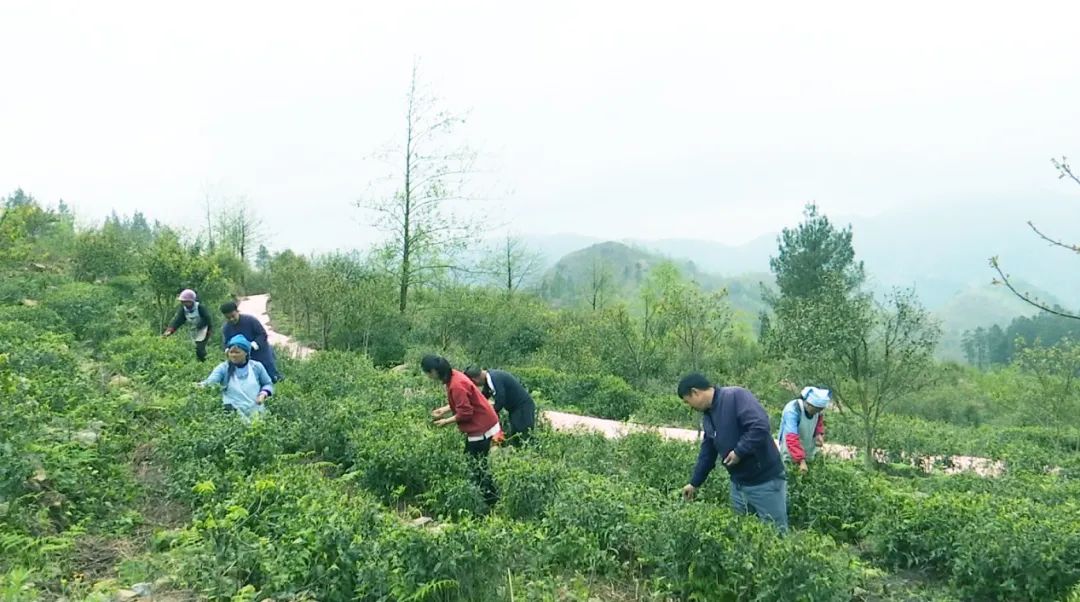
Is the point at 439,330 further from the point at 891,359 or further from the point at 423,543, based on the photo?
the point at 423,543

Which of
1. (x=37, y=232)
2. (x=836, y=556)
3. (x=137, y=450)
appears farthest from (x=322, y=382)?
(x=37, y=232)

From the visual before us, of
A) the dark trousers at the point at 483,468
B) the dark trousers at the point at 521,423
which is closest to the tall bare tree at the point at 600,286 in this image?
the dark trousers at the point at 521,423

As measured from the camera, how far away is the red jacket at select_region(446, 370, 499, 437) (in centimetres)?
613

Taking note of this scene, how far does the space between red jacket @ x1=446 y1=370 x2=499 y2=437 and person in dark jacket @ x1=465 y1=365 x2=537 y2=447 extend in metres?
0.76

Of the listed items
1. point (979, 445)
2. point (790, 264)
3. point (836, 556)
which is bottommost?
point (979, 445)

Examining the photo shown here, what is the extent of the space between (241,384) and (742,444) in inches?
198

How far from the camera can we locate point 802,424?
6.41 m

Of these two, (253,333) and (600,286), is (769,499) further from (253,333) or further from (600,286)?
(600,286)

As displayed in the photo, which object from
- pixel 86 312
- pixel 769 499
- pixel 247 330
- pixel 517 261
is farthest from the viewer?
pixel 517 261

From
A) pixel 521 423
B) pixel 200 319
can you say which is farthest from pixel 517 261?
pixel 521 423

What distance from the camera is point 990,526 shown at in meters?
5.11

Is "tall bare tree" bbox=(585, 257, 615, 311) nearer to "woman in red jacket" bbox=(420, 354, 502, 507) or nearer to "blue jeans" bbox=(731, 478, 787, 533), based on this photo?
"woman in red jacket" bbox=(420, 354, 502, 507)

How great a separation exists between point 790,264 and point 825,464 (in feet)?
93.5

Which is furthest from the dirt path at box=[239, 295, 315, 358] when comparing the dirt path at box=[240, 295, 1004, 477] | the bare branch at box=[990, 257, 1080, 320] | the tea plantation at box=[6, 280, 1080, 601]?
the bare branch at box=[990, 257, 1080, 320]
